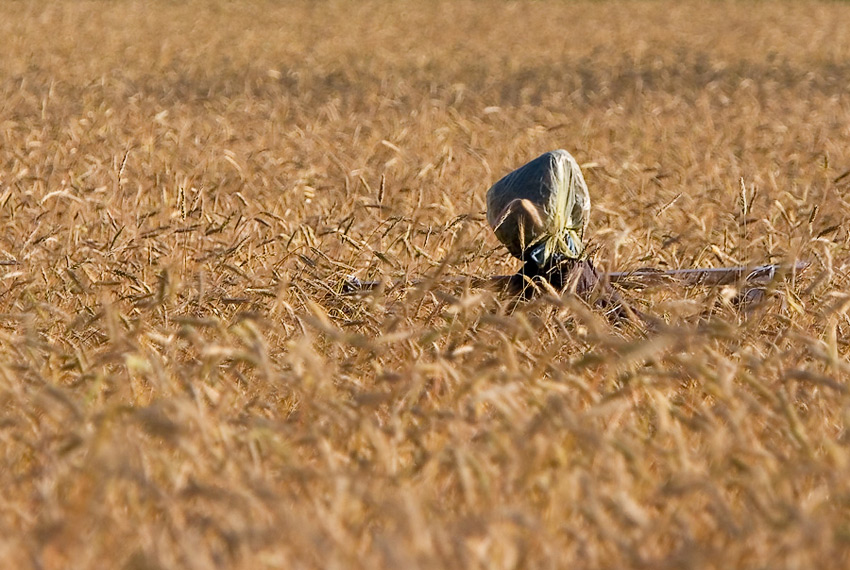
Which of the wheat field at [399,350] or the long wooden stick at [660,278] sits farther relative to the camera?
the long wooden stick at [660,278]

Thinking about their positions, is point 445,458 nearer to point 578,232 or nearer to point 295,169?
point 578,232

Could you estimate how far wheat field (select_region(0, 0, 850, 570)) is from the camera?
5.84 ft

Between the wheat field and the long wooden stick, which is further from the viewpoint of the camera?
the long wooden stick

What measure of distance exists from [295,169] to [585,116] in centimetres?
400

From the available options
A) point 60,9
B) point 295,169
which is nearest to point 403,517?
point 295,169

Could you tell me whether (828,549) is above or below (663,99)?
above

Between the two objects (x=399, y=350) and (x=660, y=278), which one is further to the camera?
(x=660, y=278)

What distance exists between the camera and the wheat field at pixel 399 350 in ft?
5.84

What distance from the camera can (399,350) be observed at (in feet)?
9.96

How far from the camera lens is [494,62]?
1495 cm

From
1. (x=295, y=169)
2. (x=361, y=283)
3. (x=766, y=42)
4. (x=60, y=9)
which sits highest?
(x=361, y=283)

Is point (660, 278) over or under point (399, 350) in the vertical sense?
under

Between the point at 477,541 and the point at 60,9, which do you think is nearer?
the point at 477,541

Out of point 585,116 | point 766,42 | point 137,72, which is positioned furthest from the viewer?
point 766,42
